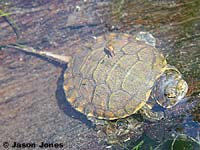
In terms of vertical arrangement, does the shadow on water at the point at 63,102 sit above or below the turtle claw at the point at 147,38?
below

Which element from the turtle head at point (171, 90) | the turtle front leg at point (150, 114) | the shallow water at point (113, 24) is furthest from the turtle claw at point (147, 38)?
the turtle front leg at point (150, 114)

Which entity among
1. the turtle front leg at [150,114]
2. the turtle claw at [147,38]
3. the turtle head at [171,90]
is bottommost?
the turtle front leg at [150,114]

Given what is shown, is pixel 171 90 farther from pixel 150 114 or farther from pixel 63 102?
pixel 63 102

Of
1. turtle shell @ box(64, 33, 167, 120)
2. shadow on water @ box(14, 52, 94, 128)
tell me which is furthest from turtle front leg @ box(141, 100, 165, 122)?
shadow on water @ box(14, 52, 94, 128)

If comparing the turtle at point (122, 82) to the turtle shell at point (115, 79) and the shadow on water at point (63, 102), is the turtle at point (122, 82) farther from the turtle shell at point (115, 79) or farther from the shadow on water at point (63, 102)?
the shadow on water at point (63, 102)

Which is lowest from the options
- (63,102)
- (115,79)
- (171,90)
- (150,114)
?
(150,114)

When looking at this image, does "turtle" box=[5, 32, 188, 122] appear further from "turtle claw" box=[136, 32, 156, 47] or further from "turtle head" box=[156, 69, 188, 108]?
"turtle claw" box=[136, 32, 156, 47]

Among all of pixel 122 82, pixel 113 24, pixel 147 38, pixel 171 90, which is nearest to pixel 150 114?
pixel 171 90
